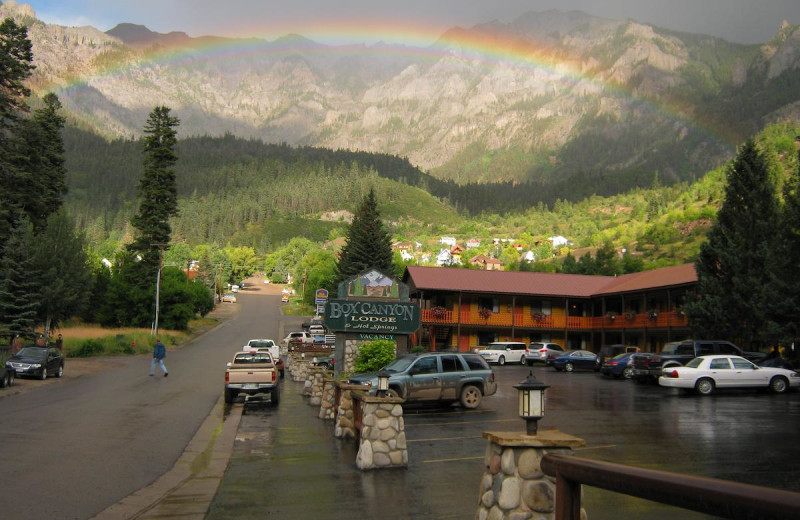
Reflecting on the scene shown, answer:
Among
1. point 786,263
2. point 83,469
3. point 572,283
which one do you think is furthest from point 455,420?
point 572,283

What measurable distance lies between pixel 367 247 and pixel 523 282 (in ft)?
70.2

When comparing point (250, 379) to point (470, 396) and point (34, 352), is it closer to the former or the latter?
point (470, 396)

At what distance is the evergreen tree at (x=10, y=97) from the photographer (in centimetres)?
3941

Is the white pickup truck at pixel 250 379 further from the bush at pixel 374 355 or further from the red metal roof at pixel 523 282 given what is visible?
the red metal roof at pixel 523 282

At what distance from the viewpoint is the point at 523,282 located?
5244 centimetres

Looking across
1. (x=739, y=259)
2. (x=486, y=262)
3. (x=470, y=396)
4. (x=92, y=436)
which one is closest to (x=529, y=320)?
(x=739, y=259)

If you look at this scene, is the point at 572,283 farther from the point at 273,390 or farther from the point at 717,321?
the point at 273,390

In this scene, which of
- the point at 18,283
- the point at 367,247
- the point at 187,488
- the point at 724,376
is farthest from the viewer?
the point at 367,247

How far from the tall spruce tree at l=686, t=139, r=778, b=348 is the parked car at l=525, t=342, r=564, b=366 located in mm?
9581

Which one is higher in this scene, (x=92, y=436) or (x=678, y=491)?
(x=678, y=491)

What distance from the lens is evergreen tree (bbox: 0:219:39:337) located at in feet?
133

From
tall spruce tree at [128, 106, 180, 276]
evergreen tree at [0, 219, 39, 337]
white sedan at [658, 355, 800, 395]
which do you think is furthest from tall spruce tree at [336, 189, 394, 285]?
white sedan at [658, 355, 800, 395]

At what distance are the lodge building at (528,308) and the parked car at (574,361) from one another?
8.64 m

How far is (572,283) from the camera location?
53781 mm
